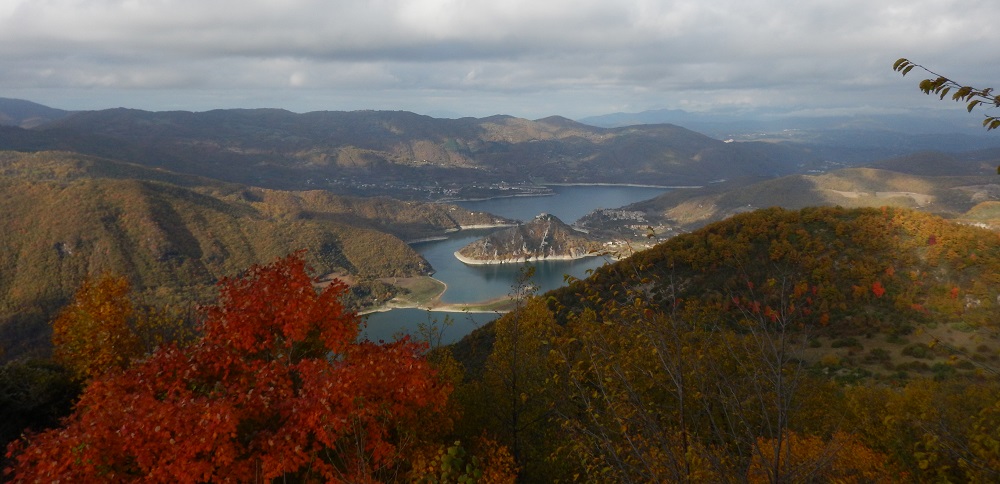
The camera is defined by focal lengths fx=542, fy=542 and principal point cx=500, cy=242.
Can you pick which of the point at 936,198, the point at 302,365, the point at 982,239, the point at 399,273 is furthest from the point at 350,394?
the point at 936,198

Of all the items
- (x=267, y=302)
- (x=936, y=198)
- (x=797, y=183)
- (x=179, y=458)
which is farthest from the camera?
(x=797, y=183)

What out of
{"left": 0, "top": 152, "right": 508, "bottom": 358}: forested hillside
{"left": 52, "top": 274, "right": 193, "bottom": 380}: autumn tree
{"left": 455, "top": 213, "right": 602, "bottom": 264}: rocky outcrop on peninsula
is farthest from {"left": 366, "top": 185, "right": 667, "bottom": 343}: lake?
{"left": 52, "top": 274, "right": 193, "bottom": 380}: autumn tree

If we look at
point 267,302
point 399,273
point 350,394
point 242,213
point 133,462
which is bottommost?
point 399,273

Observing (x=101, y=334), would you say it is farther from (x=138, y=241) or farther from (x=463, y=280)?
(x=463, y=280)

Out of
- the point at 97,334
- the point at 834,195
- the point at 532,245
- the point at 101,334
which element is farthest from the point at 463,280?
the point at 834,195

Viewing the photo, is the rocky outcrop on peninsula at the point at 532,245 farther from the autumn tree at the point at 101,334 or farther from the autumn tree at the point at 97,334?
the autumn tree at the point at 97,334

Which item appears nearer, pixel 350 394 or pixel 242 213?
pixel 350 394

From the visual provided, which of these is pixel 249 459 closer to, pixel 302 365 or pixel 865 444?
pixel 302 365
